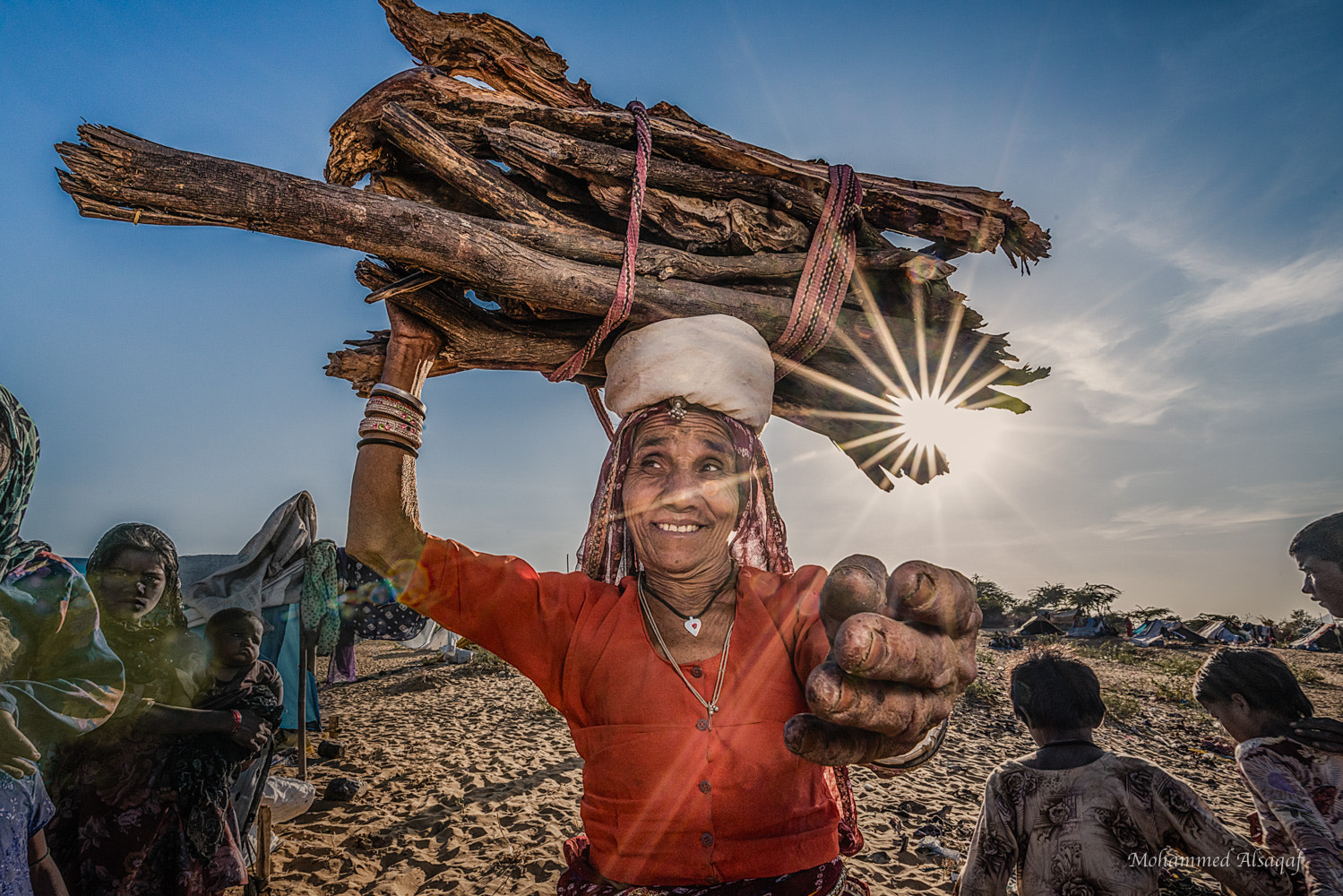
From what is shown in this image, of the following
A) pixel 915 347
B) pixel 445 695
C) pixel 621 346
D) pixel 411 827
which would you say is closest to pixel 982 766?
pixel 411 827

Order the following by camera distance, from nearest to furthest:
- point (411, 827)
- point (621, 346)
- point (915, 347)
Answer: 1. point (621, 346)
2. point (915, 347)
3. point (411, 827)

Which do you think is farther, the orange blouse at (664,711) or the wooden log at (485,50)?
the wooden log at (485,50)

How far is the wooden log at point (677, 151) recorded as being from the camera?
1.74m

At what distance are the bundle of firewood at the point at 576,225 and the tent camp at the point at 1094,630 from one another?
34132mm

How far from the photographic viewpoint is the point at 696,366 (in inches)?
71.6

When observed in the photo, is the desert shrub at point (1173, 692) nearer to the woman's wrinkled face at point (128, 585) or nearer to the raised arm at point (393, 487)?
the raised arm at point (393, 487)

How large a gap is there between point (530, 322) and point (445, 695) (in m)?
12.7

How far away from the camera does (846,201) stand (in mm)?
2010

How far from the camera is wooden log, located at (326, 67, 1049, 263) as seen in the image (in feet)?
5.72

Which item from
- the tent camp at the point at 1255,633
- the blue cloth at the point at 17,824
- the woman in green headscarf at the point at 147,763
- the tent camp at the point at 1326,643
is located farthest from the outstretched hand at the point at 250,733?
the tent camp at the point at 1255,633

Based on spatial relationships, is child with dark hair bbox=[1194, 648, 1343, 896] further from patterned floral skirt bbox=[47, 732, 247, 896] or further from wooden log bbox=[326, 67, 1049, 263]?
patterned floral skirt bbox=[47, 732, 247, 896]

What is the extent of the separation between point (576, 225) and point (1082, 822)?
3.34 m

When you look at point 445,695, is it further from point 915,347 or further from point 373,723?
point 915,347

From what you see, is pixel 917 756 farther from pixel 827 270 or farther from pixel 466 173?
pixel 466 173
